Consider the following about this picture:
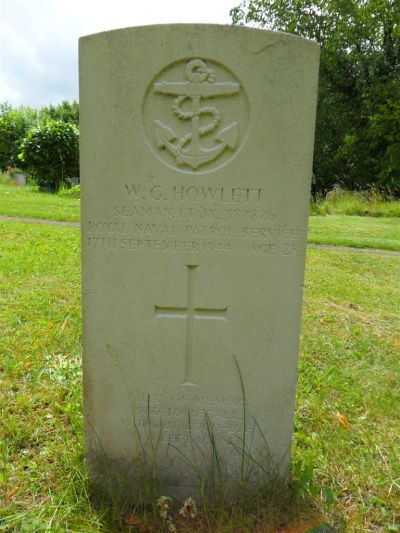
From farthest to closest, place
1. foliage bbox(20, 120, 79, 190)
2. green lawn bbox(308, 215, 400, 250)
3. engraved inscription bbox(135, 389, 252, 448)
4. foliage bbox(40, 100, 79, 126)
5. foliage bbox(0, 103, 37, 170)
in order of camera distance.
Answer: foliage bbox(40, 100, 79, 126) → foliage bbox(0, 103, 37, 170) → foliage bbox(20, 120, 79, 190) → green lawn bbox(308, 215, 400, 250) → engraved inscription bbox(135, 389, 252, 448)

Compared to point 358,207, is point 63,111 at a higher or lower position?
higher

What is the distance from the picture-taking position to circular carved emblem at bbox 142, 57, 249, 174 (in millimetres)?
1937

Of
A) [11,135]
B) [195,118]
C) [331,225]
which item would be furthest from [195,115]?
[11,135]

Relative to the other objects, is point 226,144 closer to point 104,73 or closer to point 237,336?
point 104,73

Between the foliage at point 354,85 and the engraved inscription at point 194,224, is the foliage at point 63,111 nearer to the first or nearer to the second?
the foliage at point 354,85

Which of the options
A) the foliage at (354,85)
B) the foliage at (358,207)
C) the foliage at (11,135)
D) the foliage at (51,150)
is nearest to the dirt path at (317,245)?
the foliage at (358,207)

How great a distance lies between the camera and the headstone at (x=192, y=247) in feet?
6.35

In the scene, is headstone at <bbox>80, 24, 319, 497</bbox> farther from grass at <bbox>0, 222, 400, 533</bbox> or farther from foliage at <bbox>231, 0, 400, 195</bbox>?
foliage at <bbox>231, 0, 400, 195</bbox>

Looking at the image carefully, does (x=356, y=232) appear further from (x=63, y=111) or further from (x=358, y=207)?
(x=63, y=111)

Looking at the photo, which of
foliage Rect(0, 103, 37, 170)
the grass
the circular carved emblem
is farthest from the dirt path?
foliage Rect(0, 103, 37, 170)

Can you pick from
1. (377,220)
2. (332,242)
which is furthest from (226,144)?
(377,220)

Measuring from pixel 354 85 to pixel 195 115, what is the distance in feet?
74.3

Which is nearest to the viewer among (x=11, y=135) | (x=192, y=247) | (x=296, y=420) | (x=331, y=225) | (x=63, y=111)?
(x=192, y=247)

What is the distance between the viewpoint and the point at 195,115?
198 centimetres
